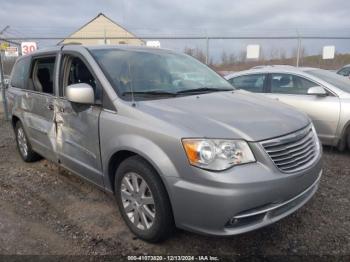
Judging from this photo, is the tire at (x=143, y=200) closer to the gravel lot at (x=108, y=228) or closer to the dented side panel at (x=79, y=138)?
the gravel lot at (x=108, y=228)

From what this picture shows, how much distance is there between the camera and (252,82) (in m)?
6.79

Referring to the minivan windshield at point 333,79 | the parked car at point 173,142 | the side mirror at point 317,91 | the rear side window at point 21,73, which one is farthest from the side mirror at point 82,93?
the minivan windshield at point 333,79

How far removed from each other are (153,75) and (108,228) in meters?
1.64

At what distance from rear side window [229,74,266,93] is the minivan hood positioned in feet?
10.2

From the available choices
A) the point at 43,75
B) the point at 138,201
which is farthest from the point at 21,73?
the point at 138,201

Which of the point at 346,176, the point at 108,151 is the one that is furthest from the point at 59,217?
the point at 346,176

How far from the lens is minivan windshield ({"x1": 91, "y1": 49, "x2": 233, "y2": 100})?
3438mm

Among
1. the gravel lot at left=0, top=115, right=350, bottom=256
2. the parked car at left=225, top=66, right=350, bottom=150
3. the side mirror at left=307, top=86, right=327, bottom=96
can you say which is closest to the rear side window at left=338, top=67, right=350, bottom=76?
the parked car at left=225, top=66, right=350, bottom=150

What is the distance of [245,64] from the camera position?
612 inches

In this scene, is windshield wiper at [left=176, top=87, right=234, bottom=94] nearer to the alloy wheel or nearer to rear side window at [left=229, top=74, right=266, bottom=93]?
the alloy wheel

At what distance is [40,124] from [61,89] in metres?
0.82

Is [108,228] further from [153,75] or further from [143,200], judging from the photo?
[153,75]

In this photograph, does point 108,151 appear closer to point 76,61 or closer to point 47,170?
point 76,61

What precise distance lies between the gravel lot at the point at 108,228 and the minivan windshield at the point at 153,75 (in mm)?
1351
